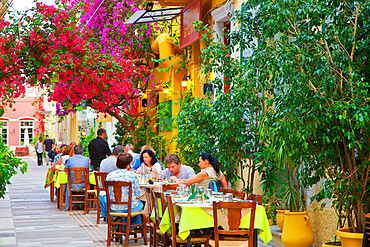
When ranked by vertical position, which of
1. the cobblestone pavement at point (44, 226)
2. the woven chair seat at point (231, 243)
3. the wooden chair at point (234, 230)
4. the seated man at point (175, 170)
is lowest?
the cobblestone pavement at point (44, 226)

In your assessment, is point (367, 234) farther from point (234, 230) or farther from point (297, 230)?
point (297, 230)

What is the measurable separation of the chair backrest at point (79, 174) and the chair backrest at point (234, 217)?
6.91 meters

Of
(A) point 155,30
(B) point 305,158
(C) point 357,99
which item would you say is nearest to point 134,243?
(B) point 305,158

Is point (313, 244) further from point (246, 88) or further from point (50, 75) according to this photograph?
point (50, 75)

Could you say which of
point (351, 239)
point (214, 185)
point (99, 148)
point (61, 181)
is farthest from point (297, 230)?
point (99, 148)

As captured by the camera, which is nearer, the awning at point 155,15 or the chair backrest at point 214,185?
the chair backrest at point 214,185

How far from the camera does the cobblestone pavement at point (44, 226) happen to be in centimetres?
905

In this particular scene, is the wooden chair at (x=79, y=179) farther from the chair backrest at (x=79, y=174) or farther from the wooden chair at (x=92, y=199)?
the wooden chair at (x=92, y=199)

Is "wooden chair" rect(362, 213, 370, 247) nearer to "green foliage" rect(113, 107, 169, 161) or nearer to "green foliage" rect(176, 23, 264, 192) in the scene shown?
"green foliage" rect(176, 23, 264, 192)

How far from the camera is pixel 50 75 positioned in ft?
39.5

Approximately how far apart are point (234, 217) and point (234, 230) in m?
0.15

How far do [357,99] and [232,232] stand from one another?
6.33 ft

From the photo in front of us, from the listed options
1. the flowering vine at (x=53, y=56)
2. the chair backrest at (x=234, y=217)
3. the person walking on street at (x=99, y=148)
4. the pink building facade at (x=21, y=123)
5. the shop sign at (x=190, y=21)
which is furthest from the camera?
the pink building facade at (x=21, y=123)

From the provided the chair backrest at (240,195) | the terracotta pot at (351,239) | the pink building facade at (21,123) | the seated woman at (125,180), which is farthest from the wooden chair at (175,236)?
the pink building facade at (21,123)
